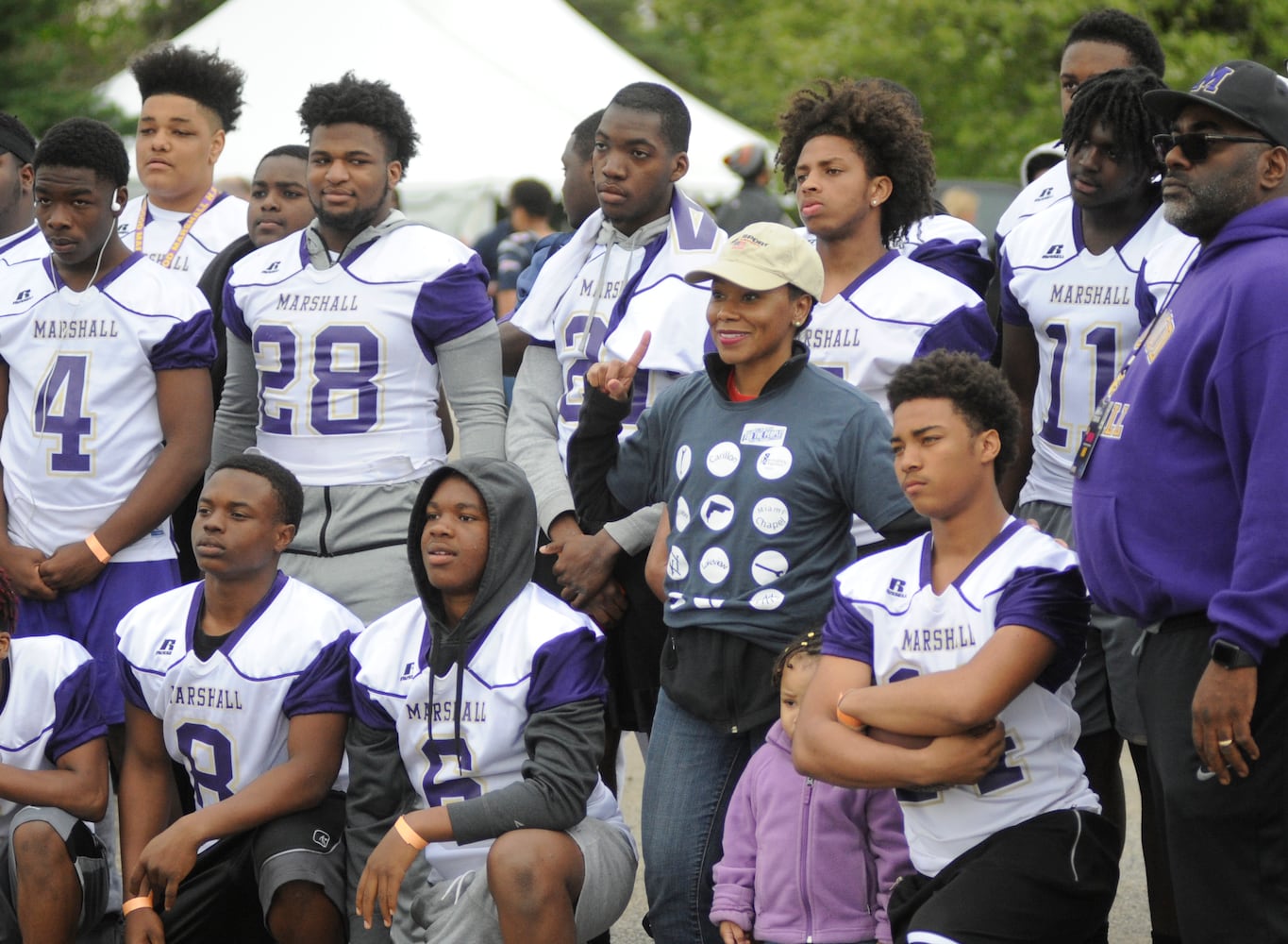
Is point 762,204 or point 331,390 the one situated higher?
point 762,204

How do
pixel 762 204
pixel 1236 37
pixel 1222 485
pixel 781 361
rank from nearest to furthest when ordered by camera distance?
pixel 1222 485
pixel 781 361
pixel 762 204
pixel 1236 37

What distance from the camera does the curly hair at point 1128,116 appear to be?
4859 mm

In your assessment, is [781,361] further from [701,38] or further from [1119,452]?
[701,38]

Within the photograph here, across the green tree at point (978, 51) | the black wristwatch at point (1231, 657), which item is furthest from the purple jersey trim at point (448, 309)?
the green tree at point (978, 51)

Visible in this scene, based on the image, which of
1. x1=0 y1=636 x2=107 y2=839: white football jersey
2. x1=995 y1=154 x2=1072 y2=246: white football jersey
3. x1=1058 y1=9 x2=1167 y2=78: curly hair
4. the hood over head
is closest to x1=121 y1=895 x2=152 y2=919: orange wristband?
x1=0 y1=636 x2=107 y2=839: white football jersey

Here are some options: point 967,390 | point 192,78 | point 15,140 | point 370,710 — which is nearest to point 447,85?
point 192,78

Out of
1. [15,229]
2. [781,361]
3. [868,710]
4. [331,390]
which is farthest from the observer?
[15,229]

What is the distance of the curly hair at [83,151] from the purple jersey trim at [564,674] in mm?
2134

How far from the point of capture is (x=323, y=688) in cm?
474

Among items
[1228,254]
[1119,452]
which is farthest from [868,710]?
[1228,254]

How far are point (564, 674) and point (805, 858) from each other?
A: 82 cm

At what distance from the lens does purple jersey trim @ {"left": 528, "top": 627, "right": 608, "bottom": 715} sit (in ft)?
14.7

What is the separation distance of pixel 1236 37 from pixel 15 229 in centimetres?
1778

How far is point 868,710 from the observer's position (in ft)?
12.5
